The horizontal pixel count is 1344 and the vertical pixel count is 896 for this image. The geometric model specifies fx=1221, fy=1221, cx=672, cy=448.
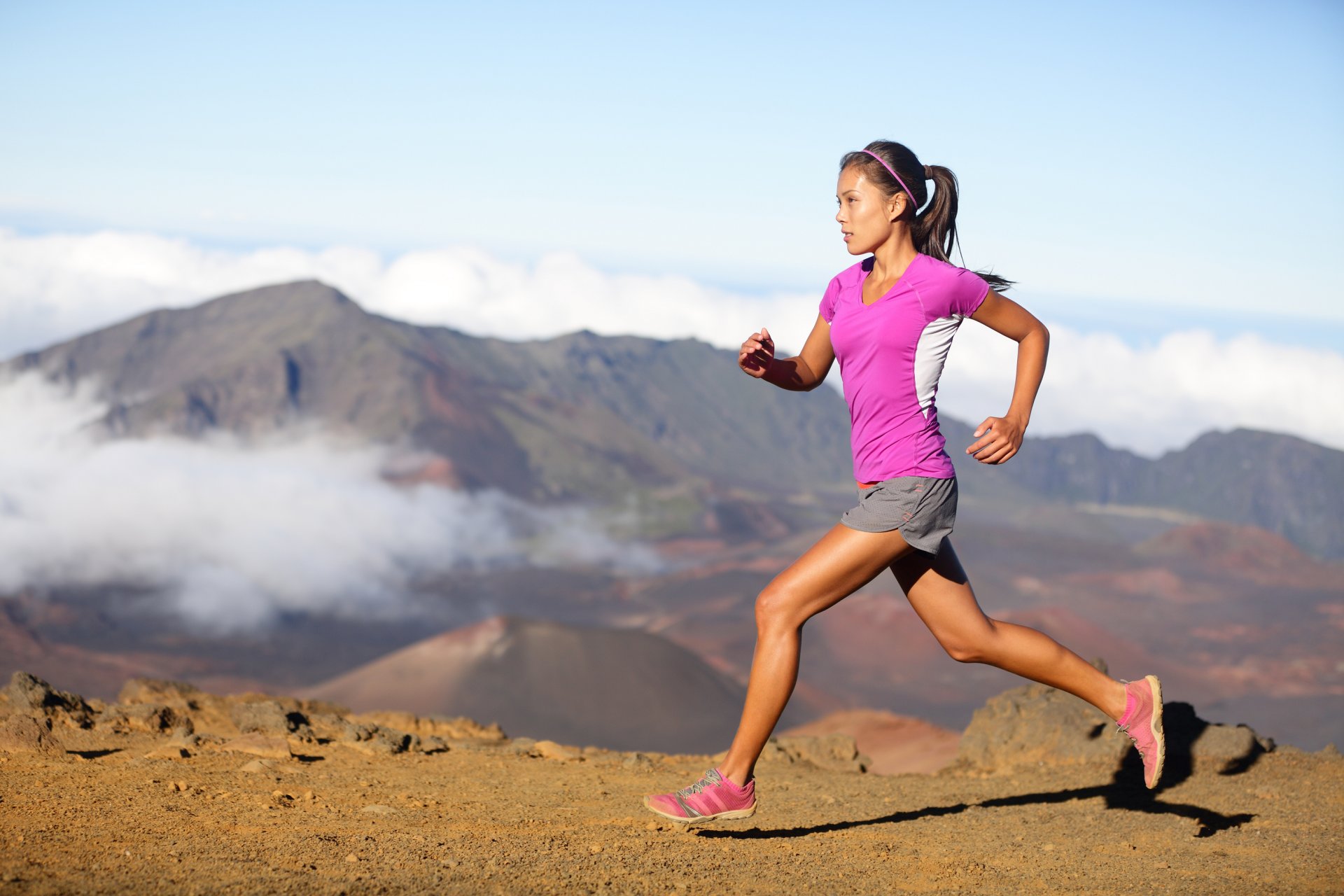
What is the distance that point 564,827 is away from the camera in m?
5.35

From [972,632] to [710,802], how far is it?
4.03 ft

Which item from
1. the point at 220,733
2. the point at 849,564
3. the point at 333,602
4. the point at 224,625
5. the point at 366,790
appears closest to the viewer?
the point at 849,564

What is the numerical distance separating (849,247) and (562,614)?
9426 cm

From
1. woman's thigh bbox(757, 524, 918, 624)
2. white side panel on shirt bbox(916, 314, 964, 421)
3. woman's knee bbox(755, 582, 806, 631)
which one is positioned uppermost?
white side panel on shirt bbox(916, 314, 964, 421)

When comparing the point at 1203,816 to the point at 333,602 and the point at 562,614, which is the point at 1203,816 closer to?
the point at 562,614

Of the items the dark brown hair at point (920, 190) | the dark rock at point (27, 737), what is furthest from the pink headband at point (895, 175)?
the dark rock at point (27, 737)

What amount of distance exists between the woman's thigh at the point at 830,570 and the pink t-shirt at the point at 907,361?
242 millimetres

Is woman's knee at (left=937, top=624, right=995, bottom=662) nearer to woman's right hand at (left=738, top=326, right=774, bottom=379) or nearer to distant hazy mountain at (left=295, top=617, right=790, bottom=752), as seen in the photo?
woman's right hand at (left=738, top=326, right=774, bottom=379)

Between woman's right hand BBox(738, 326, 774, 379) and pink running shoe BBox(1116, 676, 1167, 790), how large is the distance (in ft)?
6.52

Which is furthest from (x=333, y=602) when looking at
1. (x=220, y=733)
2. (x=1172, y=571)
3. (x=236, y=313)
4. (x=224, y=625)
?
(x=220, y=733)

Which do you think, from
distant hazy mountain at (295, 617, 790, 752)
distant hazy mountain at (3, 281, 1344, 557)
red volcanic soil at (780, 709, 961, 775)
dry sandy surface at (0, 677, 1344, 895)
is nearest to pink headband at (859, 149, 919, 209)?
dry sandy surface at (0, 677, 1344, 895)

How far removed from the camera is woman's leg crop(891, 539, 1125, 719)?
15.9 feet

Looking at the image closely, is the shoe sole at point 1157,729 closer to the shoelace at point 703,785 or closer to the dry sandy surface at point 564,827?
the dry sandy surface at point 564,827

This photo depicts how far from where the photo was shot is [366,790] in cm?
598
